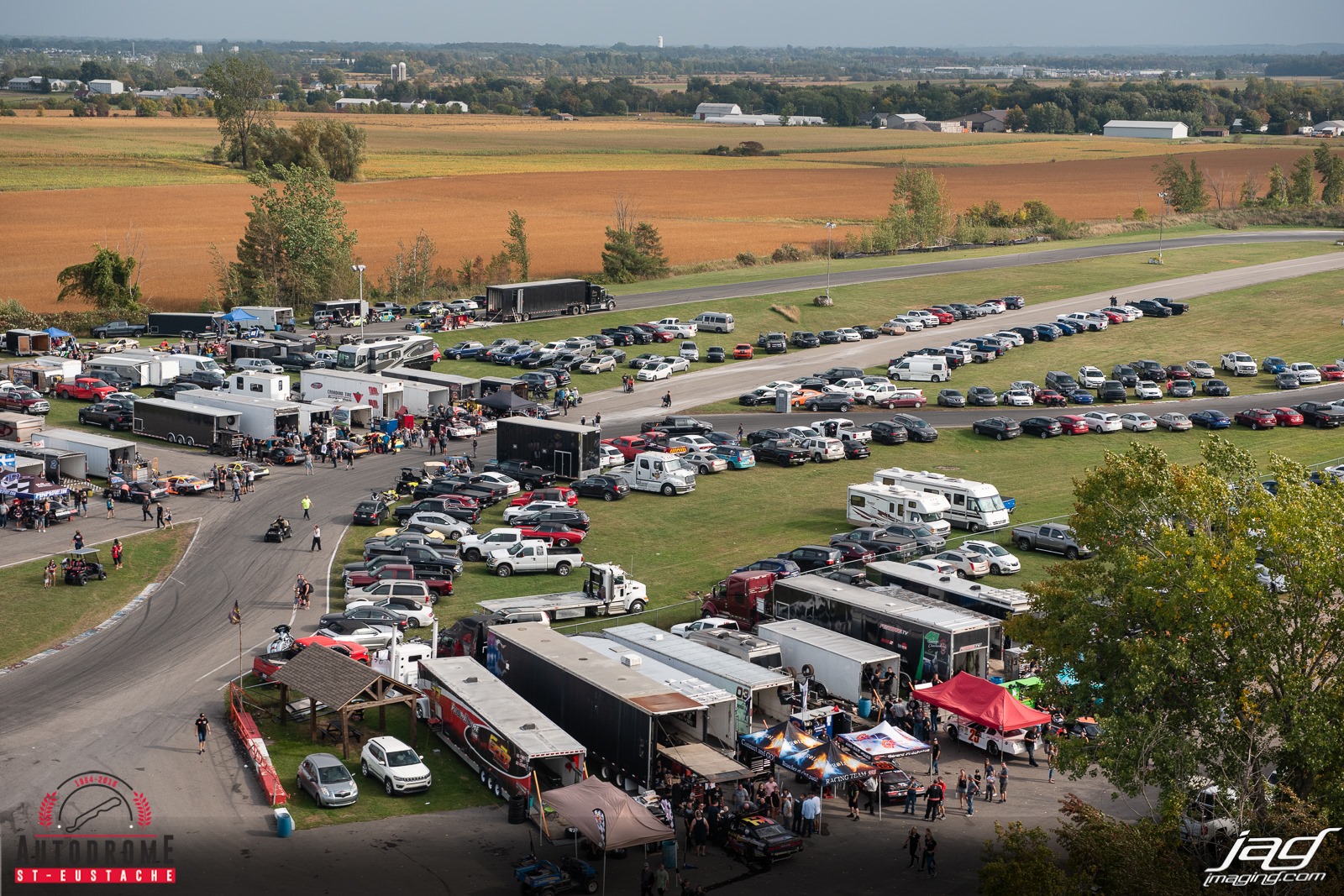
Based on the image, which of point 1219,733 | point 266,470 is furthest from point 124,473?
point 1219,733

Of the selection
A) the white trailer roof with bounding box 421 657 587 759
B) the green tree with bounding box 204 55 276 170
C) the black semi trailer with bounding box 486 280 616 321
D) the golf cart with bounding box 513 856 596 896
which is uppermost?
the green tree with bounding box 204 55 276 170

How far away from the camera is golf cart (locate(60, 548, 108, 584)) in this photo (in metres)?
47.7

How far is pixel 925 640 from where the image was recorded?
130 feet

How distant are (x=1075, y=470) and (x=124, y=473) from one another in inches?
1716

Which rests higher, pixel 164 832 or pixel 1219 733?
pixel 1219 733

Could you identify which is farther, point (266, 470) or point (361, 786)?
point (266, 470)

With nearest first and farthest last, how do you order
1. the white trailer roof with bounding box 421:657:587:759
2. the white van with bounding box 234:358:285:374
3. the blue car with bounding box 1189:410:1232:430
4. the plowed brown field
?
the white trailer roof with bounding box 421:657:587:759 → the blue car with bounding box 1189:410:1232:430 → the white van with bounding box 234:358:285:374 → the plowed brown field

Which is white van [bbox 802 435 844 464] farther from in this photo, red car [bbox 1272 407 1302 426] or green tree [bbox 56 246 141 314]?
green tree [bbox 56 246 141 314]

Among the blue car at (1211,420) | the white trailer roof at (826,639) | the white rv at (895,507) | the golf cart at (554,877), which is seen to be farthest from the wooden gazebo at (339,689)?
the blue car at (1211,420)

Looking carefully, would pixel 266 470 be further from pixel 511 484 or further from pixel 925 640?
pixel 925 640

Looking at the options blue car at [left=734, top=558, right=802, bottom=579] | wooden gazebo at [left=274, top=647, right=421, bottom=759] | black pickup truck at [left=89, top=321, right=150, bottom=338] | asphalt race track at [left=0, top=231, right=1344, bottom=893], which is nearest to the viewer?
asphalt race track at [left=0, top=231, right=1344, bottom=893]

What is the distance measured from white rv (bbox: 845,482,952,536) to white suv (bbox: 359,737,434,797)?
85.9 feet

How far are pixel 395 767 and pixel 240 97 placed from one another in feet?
518

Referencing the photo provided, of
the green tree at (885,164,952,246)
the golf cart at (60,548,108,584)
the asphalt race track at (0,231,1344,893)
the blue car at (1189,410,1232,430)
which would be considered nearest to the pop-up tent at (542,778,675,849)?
the asphalt race track at (0,231,1344,893)
